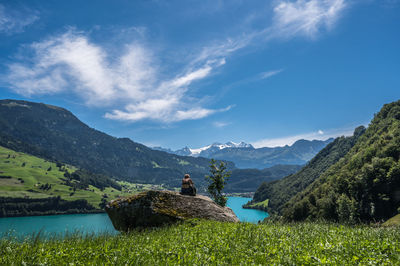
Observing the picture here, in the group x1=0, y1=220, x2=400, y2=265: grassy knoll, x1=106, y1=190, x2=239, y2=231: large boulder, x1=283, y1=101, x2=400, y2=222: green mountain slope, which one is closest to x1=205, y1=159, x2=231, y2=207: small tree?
x1=106, y1=190, x2=239, y2=231: large boulder

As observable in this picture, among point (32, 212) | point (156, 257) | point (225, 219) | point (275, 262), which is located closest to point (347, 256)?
point (275, 262)

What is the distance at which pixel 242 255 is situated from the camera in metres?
7.01

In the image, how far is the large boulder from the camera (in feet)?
61.7

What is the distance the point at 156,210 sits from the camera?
18.9 m

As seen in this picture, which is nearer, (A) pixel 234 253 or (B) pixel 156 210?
(A) pixel 234 253

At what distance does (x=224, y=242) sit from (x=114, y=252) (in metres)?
4.19

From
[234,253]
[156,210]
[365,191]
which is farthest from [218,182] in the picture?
[365,191]

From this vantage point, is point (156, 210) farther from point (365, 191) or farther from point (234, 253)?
point (365, 191)

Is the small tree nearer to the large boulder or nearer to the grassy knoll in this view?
the large boulder

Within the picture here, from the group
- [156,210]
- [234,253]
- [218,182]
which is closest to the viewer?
[234,253]

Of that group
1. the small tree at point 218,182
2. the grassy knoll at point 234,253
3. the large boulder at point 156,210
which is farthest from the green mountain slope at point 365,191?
the grassy knoll at point 234,253

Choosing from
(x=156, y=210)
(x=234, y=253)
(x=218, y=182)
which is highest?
(x=234, y=253)

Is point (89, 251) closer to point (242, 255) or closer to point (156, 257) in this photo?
point (156, 257)

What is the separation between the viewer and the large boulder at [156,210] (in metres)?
18.8
